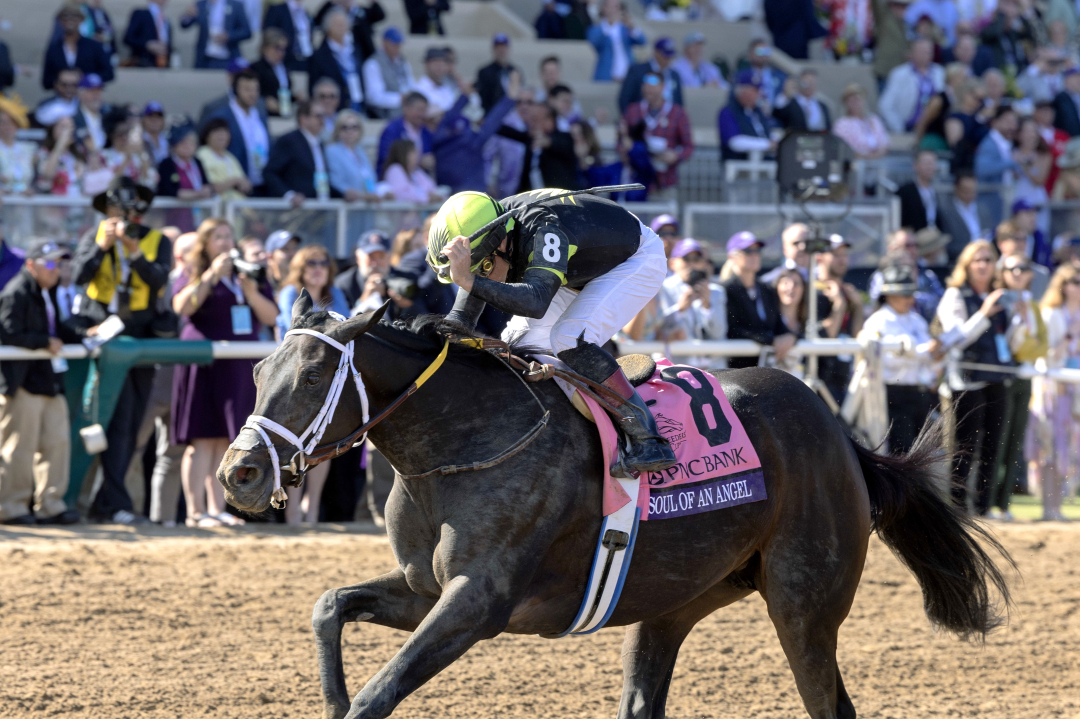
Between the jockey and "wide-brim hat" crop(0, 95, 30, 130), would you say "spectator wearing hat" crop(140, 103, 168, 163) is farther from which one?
the jockey

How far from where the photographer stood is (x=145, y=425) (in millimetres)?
8305

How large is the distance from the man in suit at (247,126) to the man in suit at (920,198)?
244 inches

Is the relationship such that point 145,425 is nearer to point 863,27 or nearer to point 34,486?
point 34,486

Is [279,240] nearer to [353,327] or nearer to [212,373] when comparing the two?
[212,373]

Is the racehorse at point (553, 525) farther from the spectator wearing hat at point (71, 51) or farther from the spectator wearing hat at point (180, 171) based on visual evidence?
the spectator wearing hat at point (71, 51)

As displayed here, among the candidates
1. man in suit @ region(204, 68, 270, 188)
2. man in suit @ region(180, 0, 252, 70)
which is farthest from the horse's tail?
man in suit @ region(180, 0, 252, 70)

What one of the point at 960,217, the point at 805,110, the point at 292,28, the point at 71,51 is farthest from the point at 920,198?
the point at 71,51

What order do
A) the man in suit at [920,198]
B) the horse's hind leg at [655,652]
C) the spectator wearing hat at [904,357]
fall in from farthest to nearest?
the man in suit at [920,198] < the spectator wearing hat at [904,357] < the horse's hind leg at [655,652]

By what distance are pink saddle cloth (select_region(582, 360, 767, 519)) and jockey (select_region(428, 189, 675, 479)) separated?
85mm

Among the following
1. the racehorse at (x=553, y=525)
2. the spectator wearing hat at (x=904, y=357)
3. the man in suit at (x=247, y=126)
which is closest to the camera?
the racehorse at (x=553, y=525)

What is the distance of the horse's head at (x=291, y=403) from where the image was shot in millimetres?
3707

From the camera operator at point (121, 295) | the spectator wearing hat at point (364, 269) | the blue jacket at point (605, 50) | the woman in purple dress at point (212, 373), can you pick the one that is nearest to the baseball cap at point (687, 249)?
the spectator wearing hat at point (364, 269)

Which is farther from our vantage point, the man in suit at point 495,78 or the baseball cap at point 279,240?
the man in suit at point 495,78

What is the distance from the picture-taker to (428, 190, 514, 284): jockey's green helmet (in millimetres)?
4148
